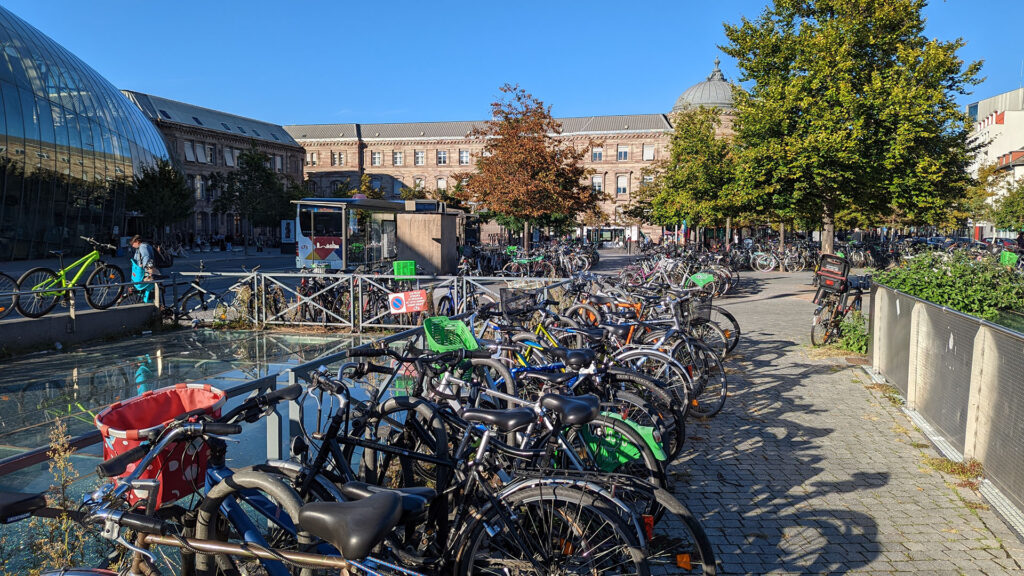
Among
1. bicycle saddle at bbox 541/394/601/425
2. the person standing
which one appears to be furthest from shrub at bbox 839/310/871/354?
the person standing

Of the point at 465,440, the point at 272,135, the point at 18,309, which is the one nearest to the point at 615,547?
the point at 465,440

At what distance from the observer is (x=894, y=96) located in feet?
56.8

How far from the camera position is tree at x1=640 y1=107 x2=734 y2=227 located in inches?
864

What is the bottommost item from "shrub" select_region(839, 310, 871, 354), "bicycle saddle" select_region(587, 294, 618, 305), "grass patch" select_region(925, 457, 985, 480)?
"grass patch" select_region(925, 457, 985, 480)

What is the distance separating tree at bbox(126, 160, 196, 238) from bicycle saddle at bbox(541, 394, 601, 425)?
138 ft

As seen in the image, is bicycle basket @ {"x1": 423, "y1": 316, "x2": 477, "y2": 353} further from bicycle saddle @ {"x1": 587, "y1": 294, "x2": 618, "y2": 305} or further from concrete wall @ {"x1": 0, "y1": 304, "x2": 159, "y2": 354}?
concrete wall @ {"x1": 0, "y1": 304, "x2": 159, "y2": 354}

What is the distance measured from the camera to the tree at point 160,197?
39.3m

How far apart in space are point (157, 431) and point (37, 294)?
9560mm

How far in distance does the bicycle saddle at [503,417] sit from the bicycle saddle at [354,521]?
1048mm

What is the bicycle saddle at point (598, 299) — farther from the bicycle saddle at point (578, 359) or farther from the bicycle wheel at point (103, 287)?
the bicycle wheel at point (103, 287)

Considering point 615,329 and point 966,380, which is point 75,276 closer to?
point 615,329

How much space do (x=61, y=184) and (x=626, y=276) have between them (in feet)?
111

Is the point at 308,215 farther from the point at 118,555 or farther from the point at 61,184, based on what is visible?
the point at 118,555

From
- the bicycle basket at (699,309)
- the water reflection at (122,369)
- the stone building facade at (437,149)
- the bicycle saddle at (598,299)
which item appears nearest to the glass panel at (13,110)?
the water reflection at (122,369)
